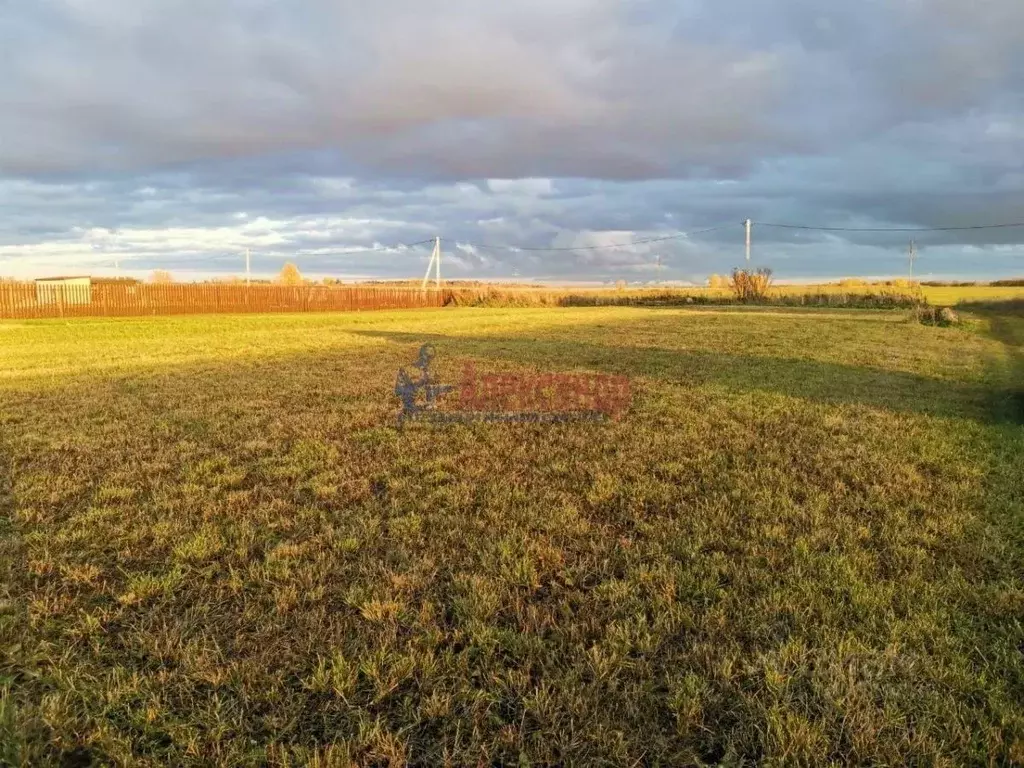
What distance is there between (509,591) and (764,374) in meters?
9.19

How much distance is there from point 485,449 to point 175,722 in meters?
4.03

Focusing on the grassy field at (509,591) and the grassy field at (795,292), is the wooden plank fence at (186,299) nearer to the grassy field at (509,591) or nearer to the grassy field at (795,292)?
the grassy field at (795,292)

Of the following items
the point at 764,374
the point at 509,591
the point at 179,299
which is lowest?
the point at 509,591

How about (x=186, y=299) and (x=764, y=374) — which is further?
(x=186, y=299)

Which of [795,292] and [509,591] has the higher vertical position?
[795,292]

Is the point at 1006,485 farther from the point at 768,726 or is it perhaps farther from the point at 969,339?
the point at 969,339

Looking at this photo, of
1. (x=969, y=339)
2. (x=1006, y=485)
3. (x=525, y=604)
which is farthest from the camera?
(x=969, y=339)

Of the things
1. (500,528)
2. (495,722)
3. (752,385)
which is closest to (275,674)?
(495,722)

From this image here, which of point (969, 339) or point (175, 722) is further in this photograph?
point (969, 339)

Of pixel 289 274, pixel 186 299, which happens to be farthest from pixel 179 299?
pixel 289 274

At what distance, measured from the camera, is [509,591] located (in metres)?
3.23

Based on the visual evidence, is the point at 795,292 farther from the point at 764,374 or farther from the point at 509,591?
the point at 509,591

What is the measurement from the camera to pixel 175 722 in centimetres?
226

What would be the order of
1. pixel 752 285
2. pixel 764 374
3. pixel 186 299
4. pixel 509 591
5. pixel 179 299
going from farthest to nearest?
pixel 752 285
pixel 186 299
pixel 179 299
pixel 764 374
pixel 509 591
